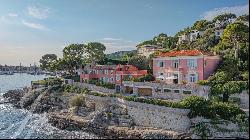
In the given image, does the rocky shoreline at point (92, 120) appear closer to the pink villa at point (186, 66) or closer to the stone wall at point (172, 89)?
the stone wall at point (172, 89)

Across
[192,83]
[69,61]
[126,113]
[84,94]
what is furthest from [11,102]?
[192,83]

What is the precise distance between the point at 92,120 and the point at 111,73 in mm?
22459

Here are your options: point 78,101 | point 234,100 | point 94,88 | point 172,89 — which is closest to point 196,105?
point 234,100

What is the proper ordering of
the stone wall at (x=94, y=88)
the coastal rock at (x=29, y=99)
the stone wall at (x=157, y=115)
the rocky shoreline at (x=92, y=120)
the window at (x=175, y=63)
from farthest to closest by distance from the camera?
1. the coastal rock at (x=29, y=99)
2. the stone wall at (x=94, y=88)
3. the window at (x=175, y=63)
4. the stone wall at (x=157, y=115)
5. the rocky shoreline at (x=92, y=120)

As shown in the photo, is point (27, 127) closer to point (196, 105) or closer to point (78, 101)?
point (78, 101)

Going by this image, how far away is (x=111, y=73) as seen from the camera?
80125 millimetres

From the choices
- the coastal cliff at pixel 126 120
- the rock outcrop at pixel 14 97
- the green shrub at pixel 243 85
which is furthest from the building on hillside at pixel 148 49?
the green shrub at pixel 243 85

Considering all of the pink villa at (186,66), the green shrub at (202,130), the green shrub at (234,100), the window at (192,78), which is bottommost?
the green shrub at (202,130)

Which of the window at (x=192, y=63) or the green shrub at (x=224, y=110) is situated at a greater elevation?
the window at (x=192, y=63)

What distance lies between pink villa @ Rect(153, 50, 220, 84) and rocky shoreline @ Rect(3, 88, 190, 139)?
528 inches

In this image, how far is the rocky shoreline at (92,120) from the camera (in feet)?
170

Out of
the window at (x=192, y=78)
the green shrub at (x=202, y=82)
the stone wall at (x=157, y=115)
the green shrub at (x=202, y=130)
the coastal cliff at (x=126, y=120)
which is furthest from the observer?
the window at (x=192, y=78)

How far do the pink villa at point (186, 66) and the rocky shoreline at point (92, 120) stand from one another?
13402mm

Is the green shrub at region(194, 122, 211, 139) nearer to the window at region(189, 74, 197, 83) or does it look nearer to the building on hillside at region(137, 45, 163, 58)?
the window at region(189, 74, 197, 83)
